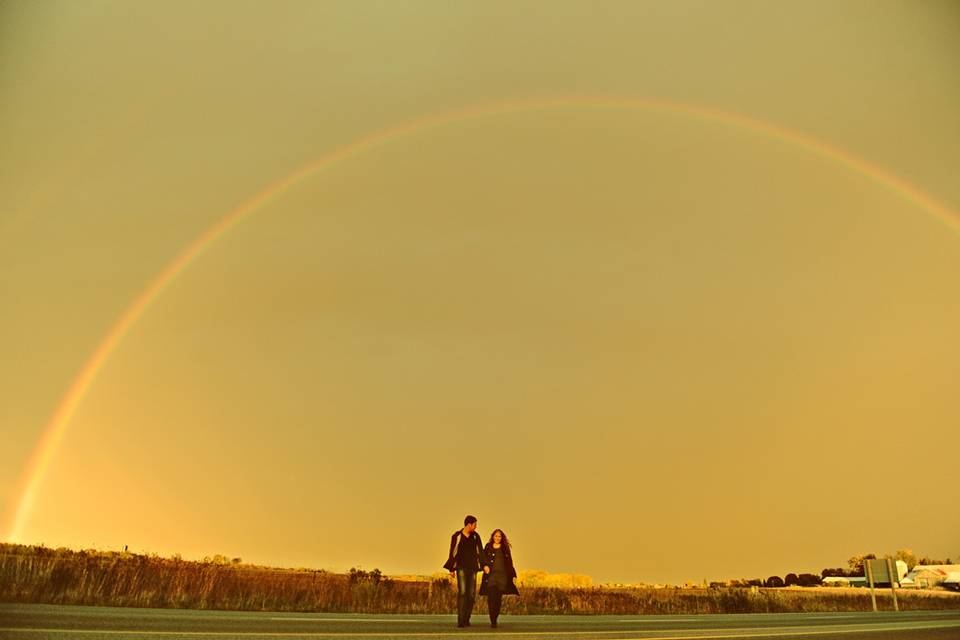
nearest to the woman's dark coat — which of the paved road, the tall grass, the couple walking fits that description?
the couple walking

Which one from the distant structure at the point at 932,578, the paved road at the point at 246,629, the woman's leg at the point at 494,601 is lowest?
the paved road at the point at 246,629

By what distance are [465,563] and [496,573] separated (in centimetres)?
76

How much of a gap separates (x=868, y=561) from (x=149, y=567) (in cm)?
2777

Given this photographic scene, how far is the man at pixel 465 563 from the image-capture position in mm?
15156

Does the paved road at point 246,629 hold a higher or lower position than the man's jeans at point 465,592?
lower

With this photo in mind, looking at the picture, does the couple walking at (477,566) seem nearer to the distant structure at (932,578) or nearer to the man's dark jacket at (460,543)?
the man's dark jacket at (460,543)

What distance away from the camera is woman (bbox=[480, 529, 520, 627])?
15.5 m

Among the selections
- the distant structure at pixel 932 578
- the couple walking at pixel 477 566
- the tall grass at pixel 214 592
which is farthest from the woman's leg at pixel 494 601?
the distant structure at pixel 932 578

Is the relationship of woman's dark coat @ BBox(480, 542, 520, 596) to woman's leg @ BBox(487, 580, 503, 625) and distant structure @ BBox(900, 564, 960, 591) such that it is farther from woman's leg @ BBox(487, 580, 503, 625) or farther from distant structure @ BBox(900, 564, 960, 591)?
distant structure @ BBox(900, 564, 960, 591)

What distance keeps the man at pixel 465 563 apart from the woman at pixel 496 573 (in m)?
0.20

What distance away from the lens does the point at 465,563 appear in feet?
49.8

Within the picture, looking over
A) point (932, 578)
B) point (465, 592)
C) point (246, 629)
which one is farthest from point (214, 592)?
point (932, 578)

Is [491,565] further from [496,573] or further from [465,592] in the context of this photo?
[465,592]

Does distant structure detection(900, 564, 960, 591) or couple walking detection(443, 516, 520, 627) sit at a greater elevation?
distant structure detection(900, 564, 960, 591)
